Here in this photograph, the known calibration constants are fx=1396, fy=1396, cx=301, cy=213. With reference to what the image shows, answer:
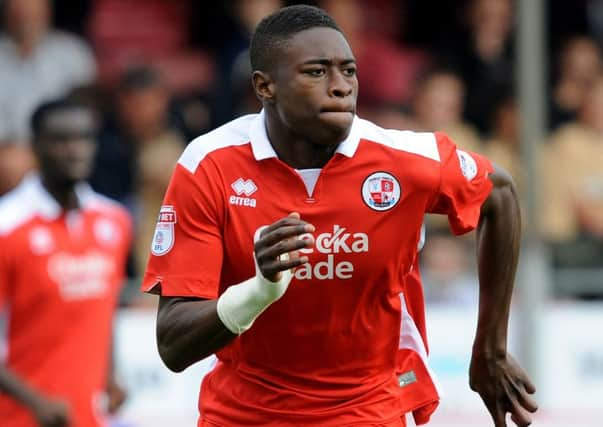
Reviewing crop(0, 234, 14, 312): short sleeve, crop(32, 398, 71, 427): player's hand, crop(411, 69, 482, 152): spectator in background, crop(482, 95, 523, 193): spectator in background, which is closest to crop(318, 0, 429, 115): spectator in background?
crop(411, 69, 482, 152): spectator in background

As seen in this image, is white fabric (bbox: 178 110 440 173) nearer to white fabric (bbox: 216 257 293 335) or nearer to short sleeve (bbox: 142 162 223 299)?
short sleeve (bbox: 142 162 223 299)

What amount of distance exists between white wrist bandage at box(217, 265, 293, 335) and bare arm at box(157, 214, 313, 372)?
0.02 m

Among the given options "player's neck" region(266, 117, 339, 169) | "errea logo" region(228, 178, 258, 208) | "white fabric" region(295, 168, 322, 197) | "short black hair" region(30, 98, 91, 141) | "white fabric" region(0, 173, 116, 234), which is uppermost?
"short black hair" region(30, 98, 91, 141)

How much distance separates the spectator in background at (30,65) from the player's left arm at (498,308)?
5737mm

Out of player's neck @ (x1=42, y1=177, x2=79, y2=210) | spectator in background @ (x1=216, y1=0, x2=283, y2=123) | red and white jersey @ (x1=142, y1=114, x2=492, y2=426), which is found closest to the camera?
red and white jersey @ (x1=142, y1=114, x2=492, y2=426)

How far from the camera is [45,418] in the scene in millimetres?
6703

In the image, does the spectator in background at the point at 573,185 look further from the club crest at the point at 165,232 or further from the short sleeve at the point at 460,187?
the club crest at the point at 165,232

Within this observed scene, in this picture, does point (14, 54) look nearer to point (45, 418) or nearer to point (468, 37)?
point (468, 37)

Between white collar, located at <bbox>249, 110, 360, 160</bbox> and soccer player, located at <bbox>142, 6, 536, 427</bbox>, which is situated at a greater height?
white collar, located at <bbox>249, 110, 360, 160</bbox>

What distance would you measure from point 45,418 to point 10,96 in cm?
398

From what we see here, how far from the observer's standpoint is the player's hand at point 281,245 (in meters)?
3.87

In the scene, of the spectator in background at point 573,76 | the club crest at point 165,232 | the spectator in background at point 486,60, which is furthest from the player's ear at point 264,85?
the spectator in background at point 573,76

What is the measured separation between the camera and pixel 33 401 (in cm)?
671

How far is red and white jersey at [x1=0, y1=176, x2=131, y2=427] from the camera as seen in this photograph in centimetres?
698
